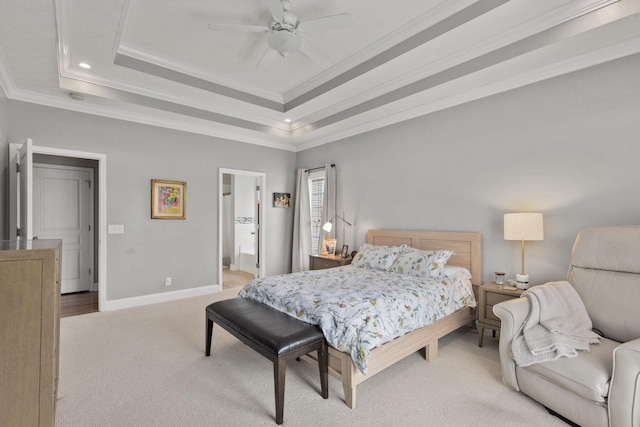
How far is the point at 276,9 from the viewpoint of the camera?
2.30m

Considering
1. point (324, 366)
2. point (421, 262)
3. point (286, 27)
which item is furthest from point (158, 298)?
point (286, 27)

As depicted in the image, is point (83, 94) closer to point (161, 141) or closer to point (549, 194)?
point (161, 141)

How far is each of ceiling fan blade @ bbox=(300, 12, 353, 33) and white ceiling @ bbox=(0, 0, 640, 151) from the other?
0.33m

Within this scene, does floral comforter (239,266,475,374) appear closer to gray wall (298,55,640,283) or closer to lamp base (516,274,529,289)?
lamp base (516,274,529,289)

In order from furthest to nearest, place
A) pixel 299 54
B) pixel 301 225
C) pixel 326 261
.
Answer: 1. pixel 301 225
2. pixel 326 261
3. pixel 299 54

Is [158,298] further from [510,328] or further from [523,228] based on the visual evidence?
[523,228]

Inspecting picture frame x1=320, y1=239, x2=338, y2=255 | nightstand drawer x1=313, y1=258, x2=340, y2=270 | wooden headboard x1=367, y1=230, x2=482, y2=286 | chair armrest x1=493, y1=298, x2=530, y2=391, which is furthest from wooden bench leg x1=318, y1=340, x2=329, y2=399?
picture frame x1=320, y1=239, x2=338, y2=255

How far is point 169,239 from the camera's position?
182 inches

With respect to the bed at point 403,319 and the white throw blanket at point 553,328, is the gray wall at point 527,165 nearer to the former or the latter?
the bed at point 403,319

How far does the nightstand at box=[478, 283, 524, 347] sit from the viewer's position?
9.57 feet

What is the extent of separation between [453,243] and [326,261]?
1.96 m

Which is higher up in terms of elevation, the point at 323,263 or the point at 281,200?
the point at 281,200

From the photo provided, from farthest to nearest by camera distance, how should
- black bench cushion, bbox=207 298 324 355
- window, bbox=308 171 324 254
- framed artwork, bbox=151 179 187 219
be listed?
window, bbox=308 171 324 254
framed artwork, bbox=151 179 187 219
black bench cushion, bbox=207 298 324 355

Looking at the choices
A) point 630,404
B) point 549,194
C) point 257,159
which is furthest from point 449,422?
point 257,159
